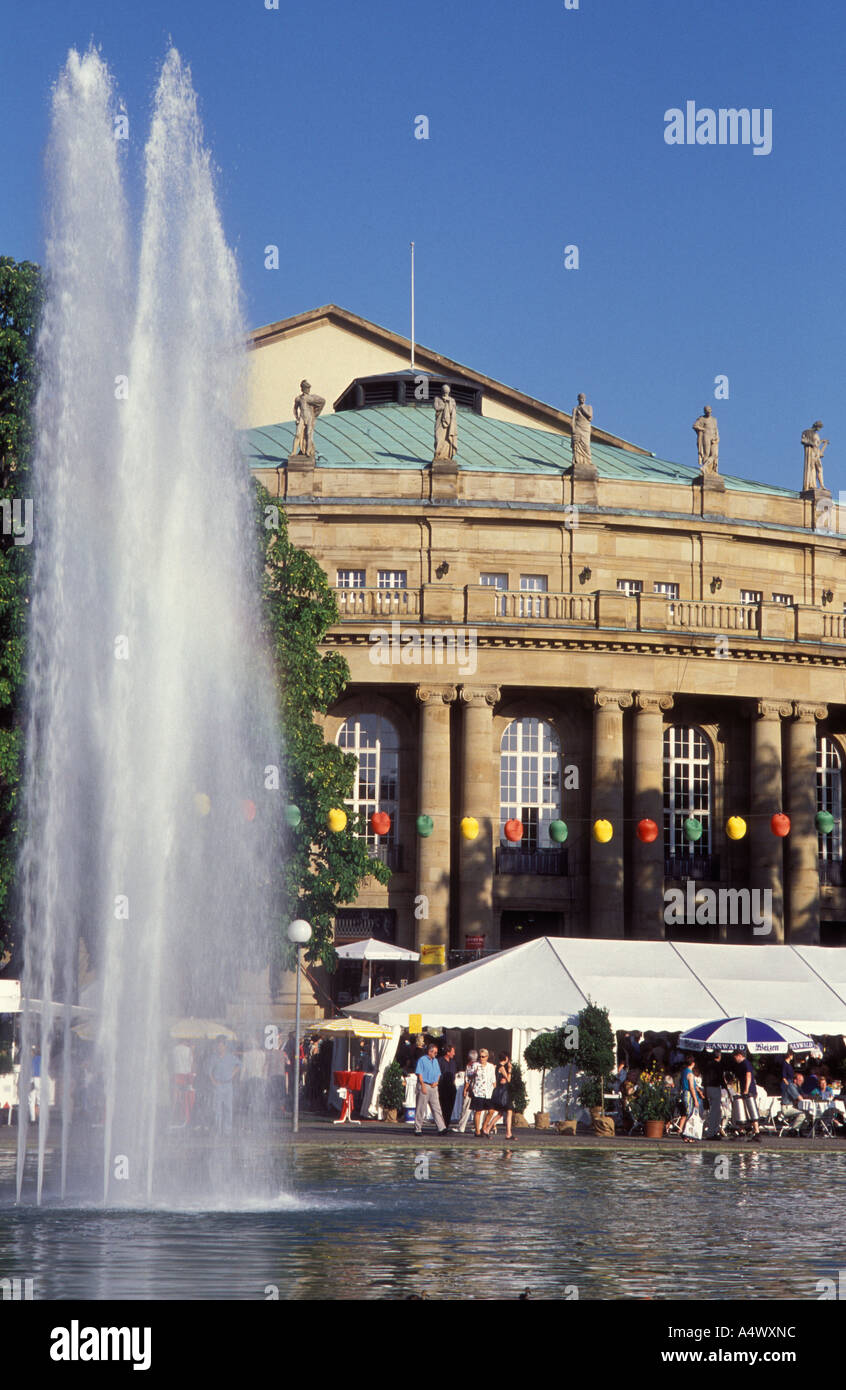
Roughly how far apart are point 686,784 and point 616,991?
21.2 m

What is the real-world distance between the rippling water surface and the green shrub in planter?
11127mm

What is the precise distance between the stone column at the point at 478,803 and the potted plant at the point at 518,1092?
50.1 ft

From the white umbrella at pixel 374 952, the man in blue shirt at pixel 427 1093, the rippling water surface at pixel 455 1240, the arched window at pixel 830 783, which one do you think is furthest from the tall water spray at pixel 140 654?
the arched window at pixel 830 783

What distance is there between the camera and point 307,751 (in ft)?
137

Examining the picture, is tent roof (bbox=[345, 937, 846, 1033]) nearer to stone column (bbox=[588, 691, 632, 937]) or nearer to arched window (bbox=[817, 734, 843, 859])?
stone column (bbox=[588, 691, 632, 937])

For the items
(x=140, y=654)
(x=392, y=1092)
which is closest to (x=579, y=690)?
(x=392, y=1092)

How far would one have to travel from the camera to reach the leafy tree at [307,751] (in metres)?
41.5

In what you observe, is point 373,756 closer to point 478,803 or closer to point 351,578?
point 478,803

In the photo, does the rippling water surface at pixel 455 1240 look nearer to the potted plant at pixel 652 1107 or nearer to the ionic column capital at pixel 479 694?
the potted plant at pixel 652 1107

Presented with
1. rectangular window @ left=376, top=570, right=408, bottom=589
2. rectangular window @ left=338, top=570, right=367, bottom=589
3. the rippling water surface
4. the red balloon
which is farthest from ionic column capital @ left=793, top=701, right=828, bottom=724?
the rippling water surface

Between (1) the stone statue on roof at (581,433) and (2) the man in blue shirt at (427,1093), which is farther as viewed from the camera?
(1) the stone statue on roof at (581,433)

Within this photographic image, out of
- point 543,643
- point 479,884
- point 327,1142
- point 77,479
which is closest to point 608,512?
point 543,643

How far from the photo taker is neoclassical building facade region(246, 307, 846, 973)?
54.2 metres
